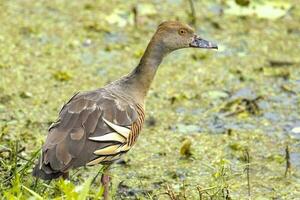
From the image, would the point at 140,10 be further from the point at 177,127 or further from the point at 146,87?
the point at 146,87

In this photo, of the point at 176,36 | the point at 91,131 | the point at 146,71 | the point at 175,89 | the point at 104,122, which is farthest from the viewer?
the point at 175,89

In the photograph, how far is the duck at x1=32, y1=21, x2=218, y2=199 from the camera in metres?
4.95

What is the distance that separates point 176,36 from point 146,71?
1.07 ft

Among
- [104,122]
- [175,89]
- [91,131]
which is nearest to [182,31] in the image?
[104,122]

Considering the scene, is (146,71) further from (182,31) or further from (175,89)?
(175,89)

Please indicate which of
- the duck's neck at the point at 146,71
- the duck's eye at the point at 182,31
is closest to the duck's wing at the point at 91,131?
the duck's neck at the point at 146,71

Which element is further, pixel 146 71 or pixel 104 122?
pixel 146 71

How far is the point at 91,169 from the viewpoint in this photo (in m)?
6.30

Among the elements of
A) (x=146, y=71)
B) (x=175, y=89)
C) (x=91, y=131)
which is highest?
(x=175, y=89)

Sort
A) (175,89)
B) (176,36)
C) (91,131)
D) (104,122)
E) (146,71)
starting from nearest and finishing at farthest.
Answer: (91,131) < (104,122) < (146,71) < (176,36) < (175,89)

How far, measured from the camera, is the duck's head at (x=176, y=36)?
5926mm

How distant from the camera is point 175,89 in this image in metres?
7.66

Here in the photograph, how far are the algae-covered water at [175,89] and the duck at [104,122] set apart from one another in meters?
0.26

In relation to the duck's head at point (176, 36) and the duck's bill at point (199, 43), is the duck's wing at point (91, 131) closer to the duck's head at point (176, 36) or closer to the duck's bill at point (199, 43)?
the duck's head at point (176, 36)
